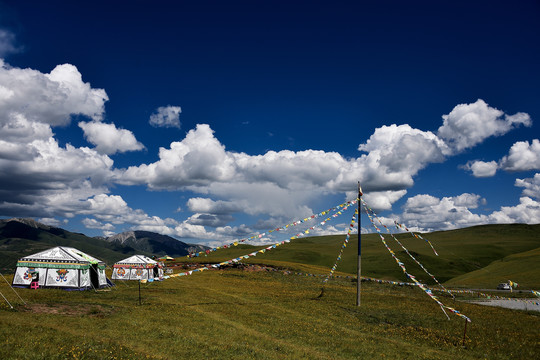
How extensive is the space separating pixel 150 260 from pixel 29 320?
4200cm

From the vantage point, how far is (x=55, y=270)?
4272 centimetres

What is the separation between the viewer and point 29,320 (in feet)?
72.5

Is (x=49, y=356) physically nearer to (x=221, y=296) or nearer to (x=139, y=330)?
(x=139, y=330)

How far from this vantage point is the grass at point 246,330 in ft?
58.5

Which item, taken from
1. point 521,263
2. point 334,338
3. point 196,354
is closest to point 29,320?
point 196,354

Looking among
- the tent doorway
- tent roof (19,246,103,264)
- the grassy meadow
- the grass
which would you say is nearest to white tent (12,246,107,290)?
tent roof (19,246,103,264)

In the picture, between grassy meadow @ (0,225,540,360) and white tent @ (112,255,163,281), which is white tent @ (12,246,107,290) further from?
white tent @ (112,255,163,281)

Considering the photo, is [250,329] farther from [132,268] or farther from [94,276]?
[132,268]

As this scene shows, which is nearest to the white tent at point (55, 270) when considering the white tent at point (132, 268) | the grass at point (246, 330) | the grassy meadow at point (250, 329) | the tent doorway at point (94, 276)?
the tent doorway at point (94, 276)

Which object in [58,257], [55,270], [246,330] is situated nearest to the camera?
[246,330]

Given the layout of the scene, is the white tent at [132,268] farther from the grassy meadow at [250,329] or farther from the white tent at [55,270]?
the grassy meadow at [250,329]

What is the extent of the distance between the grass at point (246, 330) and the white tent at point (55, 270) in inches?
208

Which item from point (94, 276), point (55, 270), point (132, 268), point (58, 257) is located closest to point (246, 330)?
point (94, 276)

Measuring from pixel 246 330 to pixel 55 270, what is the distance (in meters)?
30.8
